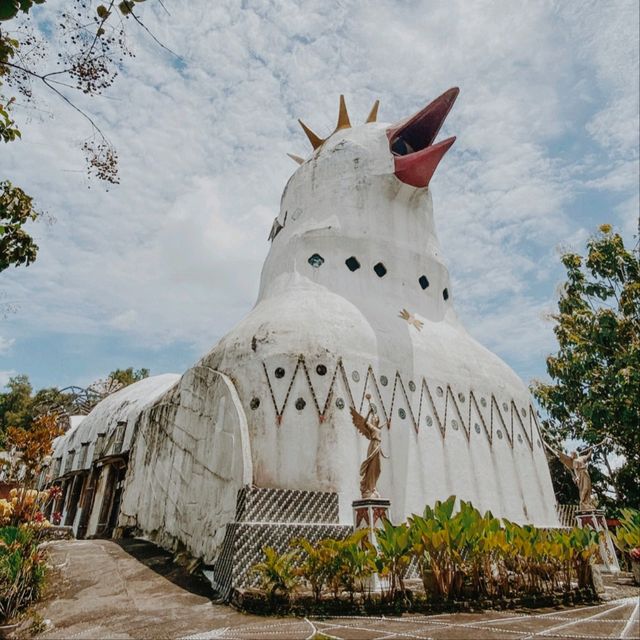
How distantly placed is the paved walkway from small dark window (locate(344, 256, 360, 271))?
8595 millimetres

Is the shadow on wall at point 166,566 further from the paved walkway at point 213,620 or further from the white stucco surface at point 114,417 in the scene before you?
the white stucco surface at point 114,417

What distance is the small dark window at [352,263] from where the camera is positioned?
1330 cm

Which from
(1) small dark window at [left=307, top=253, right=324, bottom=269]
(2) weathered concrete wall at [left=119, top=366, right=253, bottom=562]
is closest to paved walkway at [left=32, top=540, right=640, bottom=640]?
(2) weathered concrete wall at [left=119, top=366, right=253, bottom=562]

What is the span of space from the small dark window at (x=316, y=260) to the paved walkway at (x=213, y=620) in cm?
824

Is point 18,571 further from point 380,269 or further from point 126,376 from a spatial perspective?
point 126,376

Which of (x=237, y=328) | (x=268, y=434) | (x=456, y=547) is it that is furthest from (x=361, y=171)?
(x=456, y=547)

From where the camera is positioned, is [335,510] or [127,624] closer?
[127,624]

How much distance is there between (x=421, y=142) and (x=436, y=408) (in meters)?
9.50

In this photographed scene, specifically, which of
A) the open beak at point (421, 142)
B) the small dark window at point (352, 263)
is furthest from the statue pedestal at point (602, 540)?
the open beak at point (421, 142)

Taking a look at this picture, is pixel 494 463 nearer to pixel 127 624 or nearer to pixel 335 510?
pixel 335 510

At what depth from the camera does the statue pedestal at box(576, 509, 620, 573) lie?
34.7 feet

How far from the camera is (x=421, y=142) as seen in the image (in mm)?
15977

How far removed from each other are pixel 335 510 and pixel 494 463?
490 cm

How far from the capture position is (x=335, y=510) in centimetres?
880
